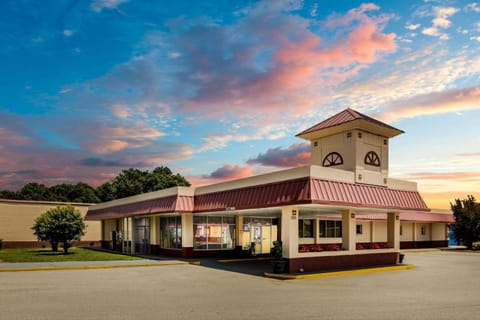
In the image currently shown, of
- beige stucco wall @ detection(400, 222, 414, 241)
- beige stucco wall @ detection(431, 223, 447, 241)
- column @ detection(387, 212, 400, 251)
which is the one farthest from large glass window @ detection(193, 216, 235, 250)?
beige stucco wall @ detection(431, 223, 447, 241)

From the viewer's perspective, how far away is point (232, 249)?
1238 inches

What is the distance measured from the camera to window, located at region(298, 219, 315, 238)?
3850 centimetres

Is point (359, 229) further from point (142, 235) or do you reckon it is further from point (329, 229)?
point (142, 235)

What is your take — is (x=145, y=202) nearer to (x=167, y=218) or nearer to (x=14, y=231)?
(x=167, y=218)

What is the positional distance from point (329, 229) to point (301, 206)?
65.3ft

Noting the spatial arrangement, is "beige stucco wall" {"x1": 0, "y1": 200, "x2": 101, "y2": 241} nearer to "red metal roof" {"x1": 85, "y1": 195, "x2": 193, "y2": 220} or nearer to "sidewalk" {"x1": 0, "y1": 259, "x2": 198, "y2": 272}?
"red metal roof" {"x1": 85, "y1": 195, "x2": 193, "y2": 220}

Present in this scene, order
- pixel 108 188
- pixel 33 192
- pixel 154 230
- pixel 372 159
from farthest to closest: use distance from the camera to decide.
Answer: pixel 33 192 < pixel 108 188 < pixel 154 230 < pixel 372 159

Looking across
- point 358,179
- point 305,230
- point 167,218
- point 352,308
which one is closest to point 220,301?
point 352,308

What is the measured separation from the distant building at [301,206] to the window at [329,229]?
1.27m

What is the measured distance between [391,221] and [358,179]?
553 centimetres

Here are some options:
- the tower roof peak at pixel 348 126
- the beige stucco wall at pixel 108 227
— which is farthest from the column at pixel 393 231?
the beige stucco wall at pixel 108 227

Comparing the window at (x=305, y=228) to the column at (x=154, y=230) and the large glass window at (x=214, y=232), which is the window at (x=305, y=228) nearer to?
the large glass window at (x=214, y=232)

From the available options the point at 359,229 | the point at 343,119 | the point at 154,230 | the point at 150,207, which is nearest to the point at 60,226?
the point at 154,230

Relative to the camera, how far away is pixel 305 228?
128ft
